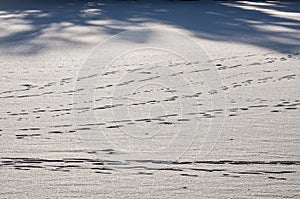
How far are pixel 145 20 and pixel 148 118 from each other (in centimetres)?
643

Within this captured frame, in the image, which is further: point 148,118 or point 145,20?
point 145,20

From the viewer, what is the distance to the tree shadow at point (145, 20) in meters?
9.09

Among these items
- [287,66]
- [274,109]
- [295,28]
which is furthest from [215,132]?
[295,28]

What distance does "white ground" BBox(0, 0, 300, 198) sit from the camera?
3.68 metres

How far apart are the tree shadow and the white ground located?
5 centimetres

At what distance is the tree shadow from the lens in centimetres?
909

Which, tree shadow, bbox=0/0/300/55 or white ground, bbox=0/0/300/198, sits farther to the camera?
tree shadow, bbox=0/0/300/55

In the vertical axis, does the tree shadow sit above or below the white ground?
below

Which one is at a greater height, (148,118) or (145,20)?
(148,118)

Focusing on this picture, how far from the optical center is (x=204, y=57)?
753 centimetres

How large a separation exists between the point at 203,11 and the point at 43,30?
3.36 meters

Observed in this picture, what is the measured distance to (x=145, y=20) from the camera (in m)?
11.4

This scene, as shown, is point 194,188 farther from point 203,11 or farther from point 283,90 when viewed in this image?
point 203,11

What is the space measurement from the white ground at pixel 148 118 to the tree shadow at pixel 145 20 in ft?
0.17
